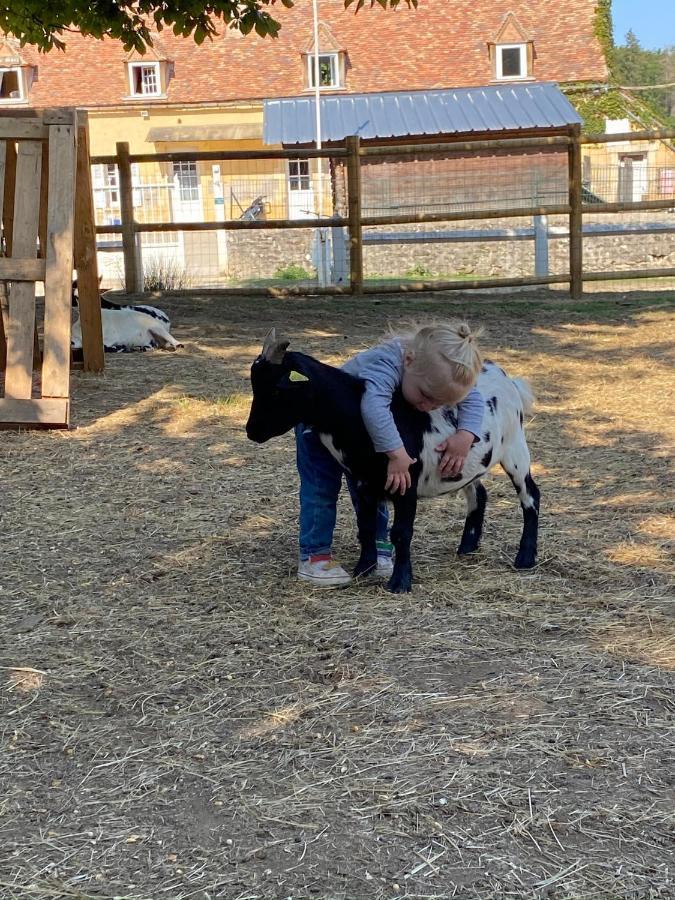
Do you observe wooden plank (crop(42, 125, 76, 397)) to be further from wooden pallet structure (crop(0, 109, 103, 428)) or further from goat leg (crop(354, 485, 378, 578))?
goat leg (crop(354, 485, 378, 578))

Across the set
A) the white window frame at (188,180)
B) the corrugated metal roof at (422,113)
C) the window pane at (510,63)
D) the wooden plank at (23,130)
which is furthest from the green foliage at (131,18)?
the window pane at (510,63)

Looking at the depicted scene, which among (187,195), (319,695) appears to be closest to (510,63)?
(187,195)

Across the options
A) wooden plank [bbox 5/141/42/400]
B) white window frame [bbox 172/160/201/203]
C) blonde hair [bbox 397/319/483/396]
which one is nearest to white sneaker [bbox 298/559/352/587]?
blonde hair [bbox 397/319/483/396]

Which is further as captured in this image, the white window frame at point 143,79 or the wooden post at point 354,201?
the white window frame at point 143,79

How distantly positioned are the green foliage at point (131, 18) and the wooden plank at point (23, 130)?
2.27 m

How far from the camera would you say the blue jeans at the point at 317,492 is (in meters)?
3.94

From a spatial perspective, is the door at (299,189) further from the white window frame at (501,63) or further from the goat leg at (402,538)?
the goat leg at (402,538)

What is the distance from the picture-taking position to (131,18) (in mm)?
9883

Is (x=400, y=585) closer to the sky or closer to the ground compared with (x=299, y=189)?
closer to the ground

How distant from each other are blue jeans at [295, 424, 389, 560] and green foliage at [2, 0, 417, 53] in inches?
235

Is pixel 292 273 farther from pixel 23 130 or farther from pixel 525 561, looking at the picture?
pixel 525 561

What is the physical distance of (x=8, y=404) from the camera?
668 centimetres

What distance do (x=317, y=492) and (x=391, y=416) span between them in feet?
1.72

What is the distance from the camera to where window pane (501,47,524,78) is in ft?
102
